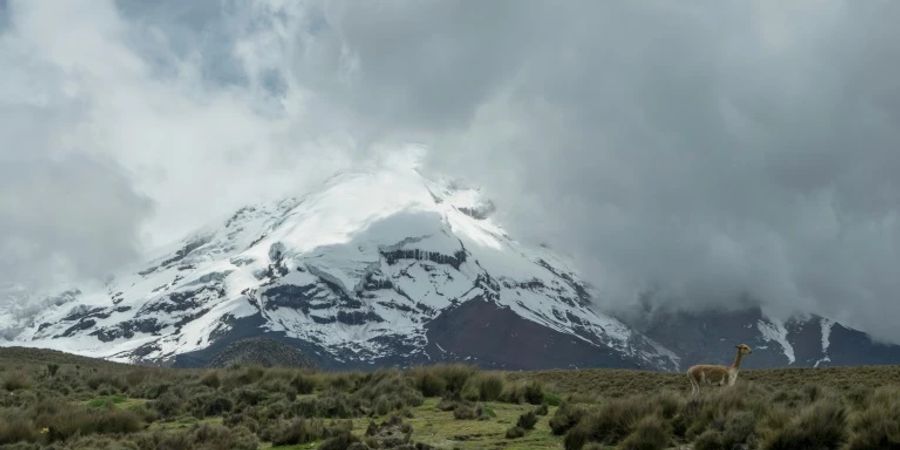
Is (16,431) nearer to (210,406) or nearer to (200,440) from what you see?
(200,440)

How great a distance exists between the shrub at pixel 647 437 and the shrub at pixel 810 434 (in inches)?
72.8

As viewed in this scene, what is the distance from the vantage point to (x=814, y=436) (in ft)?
39.5

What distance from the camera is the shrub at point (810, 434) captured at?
11.9 meters

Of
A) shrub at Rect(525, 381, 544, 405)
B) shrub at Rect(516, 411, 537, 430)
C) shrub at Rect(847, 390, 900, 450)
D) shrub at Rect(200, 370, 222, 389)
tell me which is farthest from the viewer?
shrub at Rect(200, 370, 222, 389)

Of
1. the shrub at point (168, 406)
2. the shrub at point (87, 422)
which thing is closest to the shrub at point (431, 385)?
the shrub at point (168, 406)

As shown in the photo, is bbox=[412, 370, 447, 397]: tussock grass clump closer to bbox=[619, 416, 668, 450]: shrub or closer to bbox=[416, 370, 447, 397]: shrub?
bbox=[416, 370, 447, 397]: shrub

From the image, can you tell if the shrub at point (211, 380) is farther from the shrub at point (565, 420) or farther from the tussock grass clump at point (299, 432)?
the shrub at point (565, 420)

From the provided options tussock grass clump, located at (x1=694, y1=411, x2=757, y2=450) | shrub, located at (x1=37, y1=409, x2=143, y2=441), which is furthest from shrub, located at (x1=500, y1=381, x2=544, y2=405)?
tussock grass clump, located at (x1=694, y1=411, x2=757, y2=450)

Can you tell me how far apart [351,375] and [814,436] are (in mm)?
18501

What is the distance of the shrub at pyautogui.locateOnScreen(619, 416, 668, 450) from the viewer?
13438 millimetres

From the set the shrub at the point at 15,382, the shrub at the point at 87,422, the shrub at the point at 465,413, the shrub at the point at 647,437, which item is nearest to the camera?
the shrub at the point at 647,437

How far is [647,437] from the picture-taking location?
13500mm

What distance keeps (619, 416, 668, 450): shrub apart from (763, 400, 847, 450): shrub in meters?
1.85

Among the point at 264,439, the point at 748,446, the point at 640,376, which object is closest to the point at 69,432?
the point at 264,439
